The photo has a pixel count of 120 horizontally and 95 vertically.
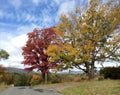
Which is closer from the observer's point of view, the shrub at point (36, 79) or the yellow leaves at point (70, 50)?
the yellow leaves at point (70, 50)

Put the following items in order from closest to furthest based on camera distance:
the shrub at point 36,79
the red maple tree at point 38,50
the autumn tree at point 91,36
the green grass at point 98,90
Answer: the green grass at point 98,90
the autumn tree at point 91,36
the red maple tree at point 38,50
the shrub at point 36,79

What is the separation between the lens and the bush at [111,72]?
121 feet

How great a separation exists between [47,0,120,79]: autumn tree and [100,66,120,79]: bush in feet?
4.23

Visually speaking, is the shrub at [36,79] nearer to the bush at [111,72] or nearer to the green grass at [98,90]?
the bush at [111,72]

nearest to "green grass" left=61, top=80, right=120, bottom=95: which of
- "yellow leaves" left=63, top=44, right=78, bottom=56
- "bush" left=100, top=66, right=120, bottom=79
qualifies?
"yellow leaves" left=63, top=44, right=78, bottom=56

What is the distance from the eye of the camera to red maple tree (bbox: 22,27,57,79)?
4728cm

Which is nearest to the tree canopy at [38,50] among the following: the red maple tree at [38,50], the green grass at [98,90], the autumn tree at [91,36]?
the red maple tree at [38,50]

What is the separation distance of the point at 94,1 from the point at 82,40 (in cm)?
521

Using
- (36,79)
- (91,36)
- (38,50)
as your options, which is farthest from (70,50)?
(36,79)

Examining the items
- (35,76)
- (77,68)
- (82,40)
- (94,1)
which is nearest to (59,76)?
(35,76)

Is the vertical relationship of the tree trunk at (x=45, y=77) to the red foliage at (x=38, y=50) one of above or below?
below

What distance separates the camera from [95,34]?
120 ft

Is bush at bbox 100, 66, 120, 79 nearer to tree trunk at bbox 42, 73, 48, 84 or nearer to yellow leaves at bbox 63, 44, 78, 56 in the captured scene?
yellow leaves at bbox 63, 44, 78, 56

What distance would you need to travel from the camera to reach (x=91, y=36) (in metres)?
37.3
